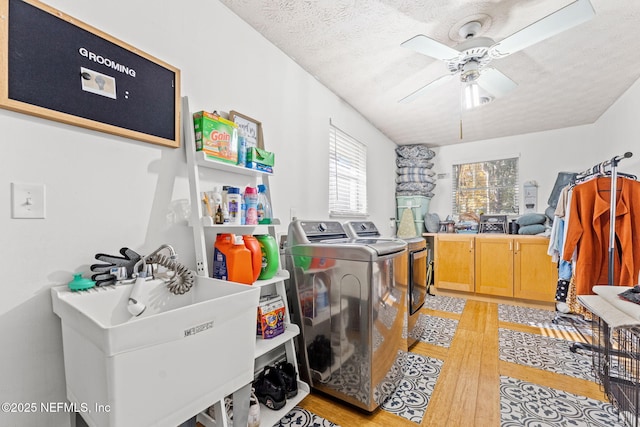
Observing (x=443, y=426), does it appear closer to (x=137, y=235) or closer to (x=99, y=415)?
(x=99, y=415)

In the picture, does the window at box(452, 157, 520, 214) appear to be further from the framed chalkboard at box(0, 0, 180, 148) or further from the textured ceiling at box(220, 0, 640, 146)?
the framed chalkboard at box(0, 0, 180, 148)

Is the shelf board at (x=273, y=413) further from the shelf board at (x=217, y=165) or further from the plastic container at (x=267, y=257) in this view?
the shelf board at (x=217, y=165)

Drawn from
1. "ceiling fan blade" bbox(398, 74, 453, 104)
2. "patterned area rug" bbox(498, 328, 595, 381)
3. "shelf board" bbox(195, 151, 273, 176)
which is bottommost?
→ "patterned area rug" bbox(498, 328, 595, 381)

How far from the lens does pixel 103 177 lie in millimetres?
1176

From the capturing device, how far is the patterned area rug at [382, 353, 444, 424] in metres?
1.60

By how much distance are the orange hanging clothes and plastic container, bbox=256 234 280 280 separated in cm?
249

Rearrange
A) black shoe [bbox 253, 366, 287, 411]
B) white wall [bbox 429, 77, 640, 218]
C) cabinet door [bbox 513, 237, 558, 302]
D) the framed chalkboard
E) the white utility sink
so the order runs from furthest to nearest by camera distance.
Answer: cabinet door [bbox 513, 237, 558, 302]
white wall [bbox 429, 77, 640, 218]
black shoe [bbox 253, 366, 287, 411]
the framed chalkboard
the white utility sink

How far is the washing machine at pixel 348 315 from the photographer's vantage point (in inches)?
60.9

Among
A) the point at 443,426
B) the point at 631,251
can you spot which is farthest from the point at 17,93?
the point at 631,251

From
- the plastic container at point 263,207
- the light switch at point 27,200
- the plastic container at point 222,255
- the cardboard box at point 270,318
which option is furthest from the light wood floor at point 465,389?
the light switch at point 27,200

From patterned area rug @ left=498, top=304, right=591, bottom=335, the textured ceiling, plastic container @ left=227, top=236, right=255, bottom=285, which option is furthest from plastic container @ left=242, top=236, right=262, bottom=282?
patterned area rug @ left=498, top=304, right=591, bottom=335

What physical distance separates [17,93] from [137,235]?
0.64 metres

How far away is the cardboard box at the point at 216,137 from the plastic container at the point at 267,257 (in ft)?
1.58

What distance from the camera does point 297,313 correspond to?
1.86 m
